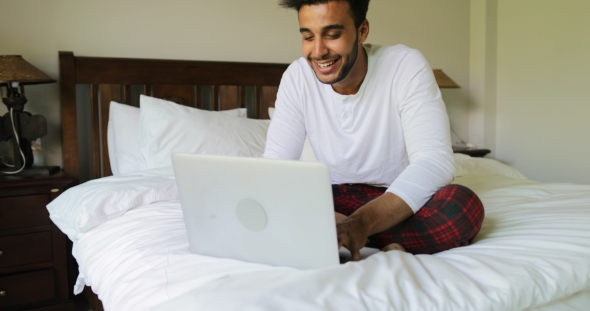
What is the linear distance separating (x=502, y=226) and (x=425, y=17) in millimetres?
2257

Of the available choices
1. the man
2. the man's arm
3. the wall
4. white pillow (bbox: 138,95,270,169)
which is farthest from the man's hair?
the wall

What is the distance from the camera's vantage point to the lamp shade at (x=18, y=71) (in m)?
2.10

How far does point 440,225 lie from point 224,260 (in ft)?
1.52

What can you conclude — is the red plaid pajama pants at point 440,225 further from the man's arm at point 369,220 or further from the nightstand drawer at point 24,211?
the nightstand drawer at point 24,211

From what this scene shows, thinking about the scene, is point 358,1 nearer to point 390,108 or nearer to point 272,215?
point 390,108

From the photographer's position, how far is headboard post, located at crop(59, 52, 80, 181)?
2.34 meters

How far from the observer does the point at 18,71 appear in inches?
84.0

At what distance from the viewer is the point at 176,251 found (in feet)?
3.86

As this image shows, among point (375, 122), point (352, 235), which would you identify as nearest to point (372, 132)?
point (375, 122)

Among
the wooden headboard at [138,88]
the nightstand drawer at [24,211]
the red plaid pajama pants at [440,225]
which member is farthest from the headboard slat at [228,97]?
the red plaid pajama pants at [440,225]

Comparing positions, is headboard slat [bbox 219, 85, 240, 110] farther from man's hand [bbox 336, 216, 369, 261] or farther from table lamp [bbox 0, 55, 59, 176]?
man's hand [bbox 336, 216, 369, 261]

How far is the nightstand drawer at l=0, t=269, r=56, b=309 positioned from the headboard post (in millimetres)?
448

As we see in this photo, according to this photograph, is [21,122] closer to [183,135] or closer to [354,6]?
[183,135]

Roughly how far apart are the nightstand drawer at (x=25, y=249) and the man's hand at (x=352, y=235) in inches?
56.8
